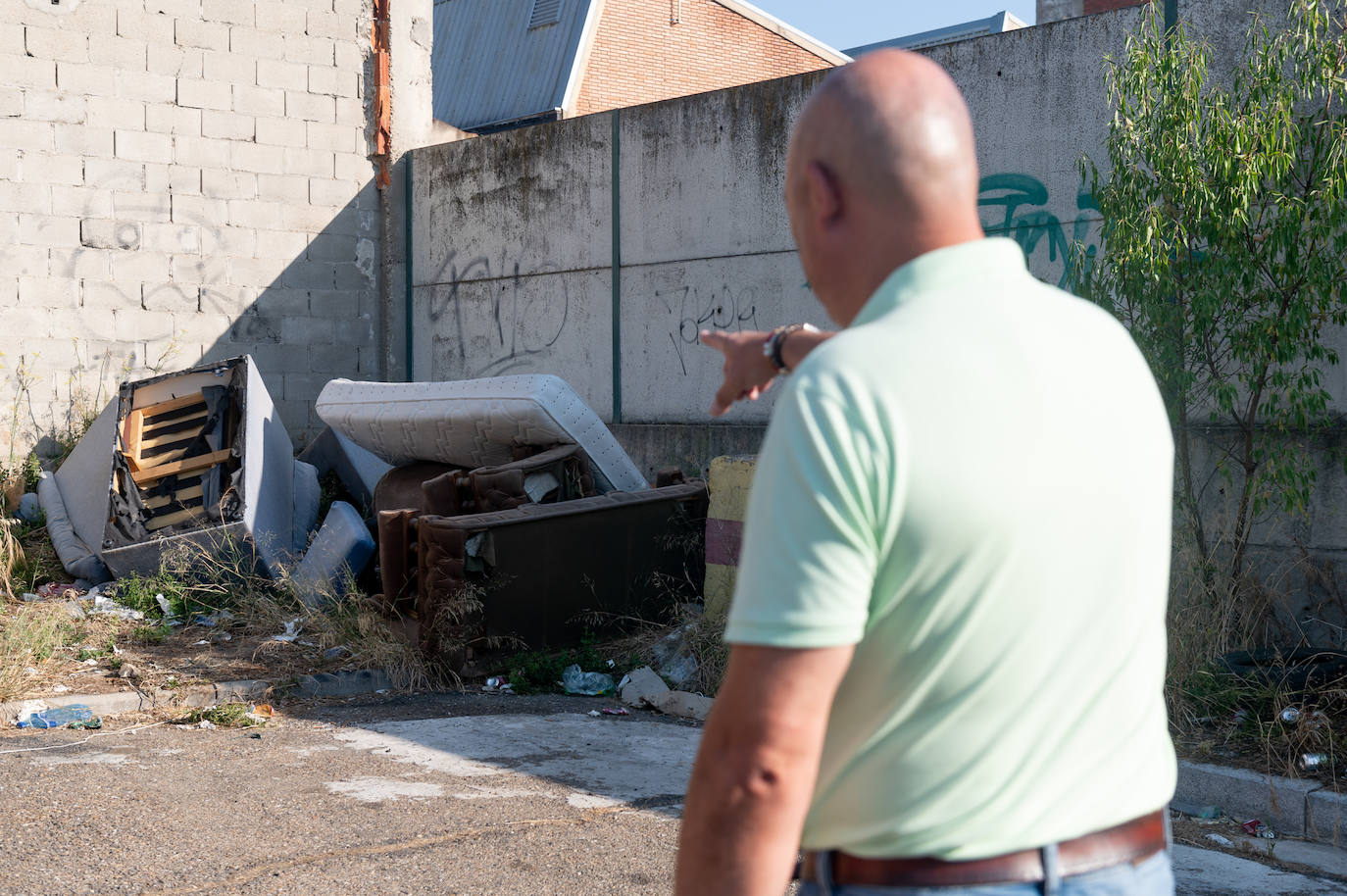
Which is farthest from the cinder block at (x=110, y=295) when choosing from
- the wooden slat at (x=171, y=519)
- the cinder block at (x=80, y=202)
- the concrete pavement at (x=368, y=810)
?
the concrete pavement at (x=368, y=810)

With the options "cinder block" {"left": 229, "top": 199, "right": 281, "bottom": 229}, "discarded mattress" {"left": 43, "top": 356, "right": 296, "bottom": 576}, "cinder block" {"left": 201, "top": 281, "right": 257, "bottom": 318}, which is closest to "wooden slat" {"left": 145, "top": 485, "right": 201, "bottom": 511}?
"discarded mattress" {"left": 43, "top": 356, "right": 296, "bottom": 576}

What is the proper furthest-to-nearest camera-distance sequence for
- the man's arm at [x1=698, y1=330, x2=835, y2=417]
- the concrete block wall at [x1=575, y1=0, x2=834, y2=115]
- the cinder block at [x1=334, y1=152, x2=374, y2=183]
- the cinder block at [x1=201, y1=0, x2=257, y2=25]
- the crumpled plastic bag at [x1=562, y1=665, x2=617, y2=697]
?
the concrete block wall at [x1=575, y1=0, x2=834, y2=115] → the cinder block at [x1=334, y1=152, x2=374, y2=183] → the cinder block at [x1=201, y1=0, x2=257, y2=25] → the crumpled plastic bag at [x1=562, y1=665, x2=617, y2=697] → the man's arm at [x1=698, y1=330, x2=835, y2=417]

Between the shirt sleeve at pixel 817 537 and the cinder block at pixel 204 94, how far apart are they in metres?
10.6

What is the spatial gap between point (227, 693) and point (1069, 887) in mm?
5671

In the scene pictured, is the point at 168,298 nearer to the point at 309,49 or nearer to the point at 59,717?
the point at 309,49

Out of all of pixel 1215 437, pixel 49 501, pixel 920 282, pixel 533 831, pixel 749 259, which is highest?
pixel 749 259

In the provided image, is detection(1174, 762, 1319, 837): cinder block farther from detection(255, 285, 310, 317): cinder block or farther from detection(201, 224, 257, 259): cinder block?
detection(201, 224, 257, 259): cinder block

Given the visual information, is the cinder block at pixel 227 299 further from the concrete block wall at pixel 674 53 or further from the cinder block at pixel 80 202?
the concrete block wall at pixel 674 53

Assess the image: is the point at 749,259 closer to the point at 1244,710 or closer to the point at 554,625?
the point at 554,625

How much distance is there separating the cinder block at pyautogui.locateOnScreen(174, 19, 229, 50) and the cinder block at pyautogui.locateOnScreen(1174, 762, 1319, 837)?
9365 millimetres

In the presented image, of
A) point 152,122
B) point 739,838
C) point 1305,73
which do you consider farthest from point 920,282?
point 152,122

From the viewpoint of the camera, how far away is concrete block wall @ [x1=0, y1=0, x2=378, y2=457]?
9.99 m

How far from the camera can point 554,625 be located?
6793mm

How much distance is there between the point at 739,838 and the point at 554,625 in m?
5.62
